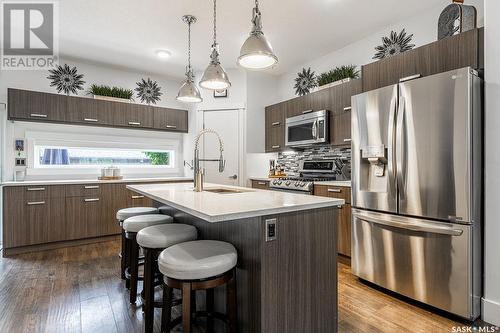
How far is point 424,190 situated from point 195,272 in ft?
5.86

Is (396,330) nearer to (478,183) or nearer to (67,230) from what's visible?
(478,183)

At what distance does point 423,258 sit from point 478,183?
67 centimetres

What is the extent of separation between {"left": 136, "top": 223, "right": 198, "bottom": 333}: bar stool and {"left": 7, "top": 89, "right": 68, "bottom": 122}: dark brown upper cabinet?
3087mm

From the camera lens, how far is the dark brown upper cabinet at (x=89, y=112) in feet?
12.2

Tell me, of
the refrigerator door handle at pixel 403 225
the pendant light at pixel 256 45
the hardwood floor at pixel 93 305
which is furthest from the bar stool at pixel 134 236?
the refrigerator door handle at pixel 403 225

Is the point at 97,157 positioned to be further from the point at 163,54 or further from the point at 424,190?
the point at 424,190

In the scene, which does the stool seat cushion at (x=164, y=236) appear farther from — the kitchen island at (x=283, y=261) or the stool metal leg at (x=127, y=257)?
the stool metal leg at (x=127, y=257)

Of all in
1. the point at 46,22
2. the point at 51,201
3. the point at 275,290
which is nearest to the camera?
the point at 275,290

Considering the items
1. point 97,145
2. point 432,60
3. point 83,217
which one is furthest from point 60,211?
point 432,60

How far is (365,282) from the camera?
264 cm

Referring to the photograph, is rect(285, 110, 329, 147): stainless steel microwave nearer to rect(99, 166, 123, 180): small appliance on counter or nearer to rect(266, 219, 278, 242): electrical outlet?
rect(266, 219, 278, 242): electrical outlet

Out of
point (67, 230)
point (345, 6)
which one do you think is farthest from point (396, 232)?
point (67, 230)

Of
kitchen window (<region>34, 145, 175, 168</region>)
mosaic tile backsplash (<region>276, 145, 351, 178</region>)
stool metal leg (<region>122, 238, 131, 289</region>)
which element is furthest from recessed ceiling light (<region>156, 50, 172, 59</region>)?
stool metal leg (<region>122, 238, 131, 289</region>)

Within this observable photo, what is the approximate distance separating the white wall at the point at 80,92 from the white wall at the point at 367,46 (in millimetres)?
2089
